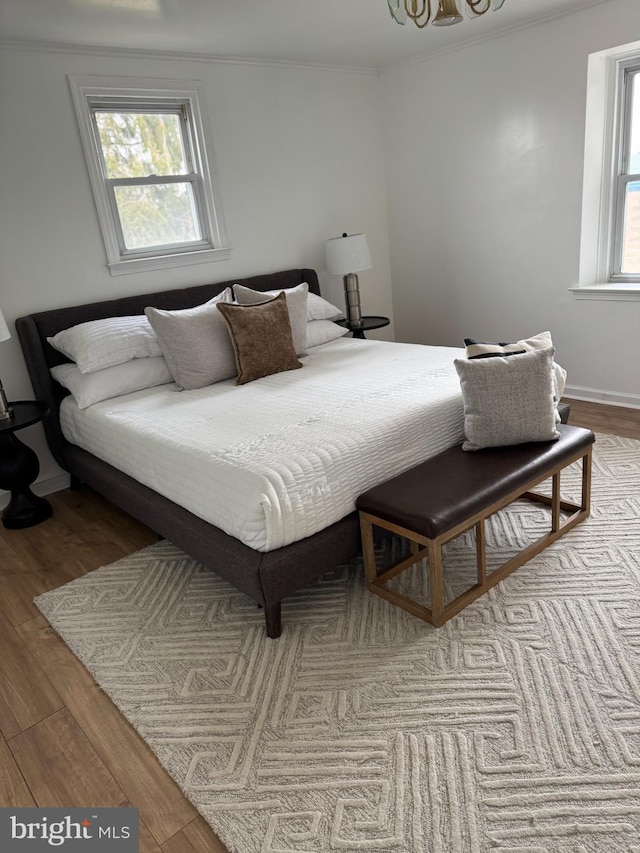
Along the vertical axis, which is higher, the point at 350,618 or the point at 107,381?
the point at 107,381

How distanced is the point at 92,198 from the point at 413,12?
6.94 feet

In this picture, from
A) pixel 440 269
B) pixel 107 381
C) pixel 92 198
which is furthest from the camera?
pixel 440 269

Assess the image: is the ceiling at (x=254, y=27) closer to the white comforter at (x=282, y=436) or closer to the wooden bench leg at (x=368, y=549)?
the white comforter at (x=282, y=436)

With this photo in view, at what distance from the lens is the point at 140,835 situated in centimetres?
147

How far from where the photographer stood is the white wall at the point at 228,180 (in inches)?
126

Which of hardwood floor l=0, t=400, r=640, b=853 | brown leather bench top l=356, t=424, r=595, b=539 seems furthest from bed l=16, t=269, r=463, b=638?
hardwood floor l=0, t=400, r=640, b=853

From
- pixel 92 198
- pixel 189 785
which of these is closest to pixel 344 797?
pixel 189 785

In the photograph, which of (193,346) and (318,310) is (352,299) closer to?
(318,310)

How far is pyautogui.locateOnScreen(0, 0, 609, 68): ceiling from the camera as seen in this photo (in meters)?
2.80

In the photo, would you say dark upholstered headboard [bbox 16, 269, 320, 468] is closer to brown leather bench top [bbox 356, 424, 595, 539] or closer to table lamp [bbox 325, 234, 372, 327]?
table lamp [bbox 325, 234, 372, 327]

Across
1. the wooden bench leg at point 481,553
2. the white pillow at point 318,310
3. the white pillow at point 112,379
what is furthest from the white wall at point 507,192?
the white pillow at point 112,379

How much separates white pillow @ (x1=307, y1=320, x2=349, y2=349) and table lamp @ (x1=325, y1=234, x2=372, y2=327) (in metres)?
0.40

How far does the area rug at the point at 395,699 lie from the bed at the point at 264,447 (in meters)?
0.22

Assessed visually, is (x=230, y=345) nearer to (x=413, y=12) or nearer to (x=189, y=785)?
Answer: (x=413, y=12)
